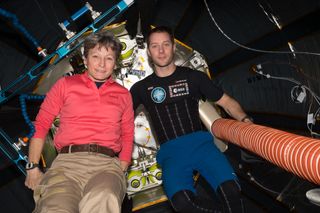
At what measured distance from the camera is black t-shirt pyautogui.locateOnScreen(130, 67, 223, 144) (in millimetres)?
2480

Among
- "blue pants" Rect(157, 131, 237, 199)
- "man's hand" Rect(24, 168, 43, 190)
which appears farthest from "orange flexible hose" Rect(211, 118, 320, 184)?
"man's hand" Rect(24, 168, 43, 190)

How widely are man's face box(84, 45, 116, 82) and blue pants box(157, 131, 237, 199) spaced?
0.86 metres

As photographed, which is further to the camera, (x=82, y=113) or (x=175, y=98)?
(x=175, y=98)

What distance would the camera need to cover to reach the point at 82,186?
1.76 m

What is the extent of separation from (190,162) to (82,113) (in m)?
0.94

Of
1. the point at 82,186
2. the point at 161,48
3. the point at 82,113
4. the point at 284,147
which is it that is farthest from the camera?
the point at 161,48

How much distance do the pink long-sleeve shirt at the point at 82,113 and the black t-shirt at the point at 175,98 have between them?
0.48 meters

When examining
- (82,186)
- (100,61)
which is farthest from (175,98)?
(82,186)

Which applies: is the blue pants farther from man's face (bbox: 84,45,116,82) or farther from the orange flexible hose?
man's face (bbox: 84,45,116,82)

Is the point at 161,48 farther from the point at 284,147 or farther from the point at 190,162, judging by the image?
the point at 284,147

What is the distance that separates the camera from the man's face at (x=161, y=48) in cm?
240

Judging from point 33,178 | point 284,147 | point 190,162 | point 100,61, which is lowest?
point 190,162

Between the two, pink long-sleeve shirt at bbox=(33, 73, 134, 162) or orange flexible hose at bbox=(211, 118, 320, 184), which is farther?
pink long-sleeve shirt at bbox=(33, 73, 134, 162)

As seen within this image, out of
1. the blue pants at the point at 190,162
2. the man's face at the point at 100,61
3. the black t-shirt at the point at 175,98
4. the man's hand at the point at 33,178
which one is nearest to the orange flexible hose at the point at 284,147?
the blue pants at the point at 190,162
